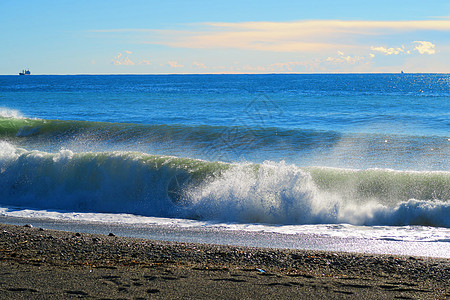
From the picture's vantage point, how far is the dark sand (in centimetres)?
467

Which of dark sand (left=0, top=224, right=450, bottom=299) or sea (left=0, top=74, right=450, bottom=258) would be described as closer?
dark sand (left=0, top=224, right=450, bottom=299)

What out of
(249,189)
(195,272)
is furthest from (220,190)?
(195,272)

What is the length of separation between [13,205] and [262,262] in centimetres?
760

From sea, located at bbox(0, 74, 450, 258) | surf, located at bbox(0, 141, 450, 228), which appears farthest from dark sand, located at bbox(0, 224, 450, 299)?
surf, located at bbox(0, 141, 450, 228)

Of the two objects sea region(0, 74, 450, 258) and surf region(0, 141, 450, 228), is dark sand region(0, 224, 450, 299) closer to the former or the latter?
sea region(0, 74, 450, 258)

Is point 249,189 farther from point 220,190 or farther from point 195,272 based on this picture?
point 195,272

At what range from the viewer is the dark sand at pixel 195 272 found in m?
4.67

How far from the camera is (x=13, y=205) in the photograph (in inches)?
440

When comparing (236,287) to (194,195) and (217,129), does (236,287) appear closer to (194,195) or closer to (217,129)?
(194,195)

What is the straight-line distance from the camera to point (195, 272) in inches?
213

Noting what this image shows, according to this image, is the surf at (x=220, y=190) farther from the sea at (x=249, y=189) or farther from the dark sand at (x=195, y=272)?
the dark sand at (x=195, y=272)

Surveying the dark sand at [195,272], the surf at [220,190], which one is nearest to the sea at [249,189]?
the surf at [220,190]

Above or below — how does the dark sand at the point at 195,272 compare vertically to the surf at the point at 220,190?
below

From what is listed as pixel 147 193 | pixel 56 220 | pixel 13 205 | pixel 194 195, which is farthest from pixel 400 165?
pixel 13 205
